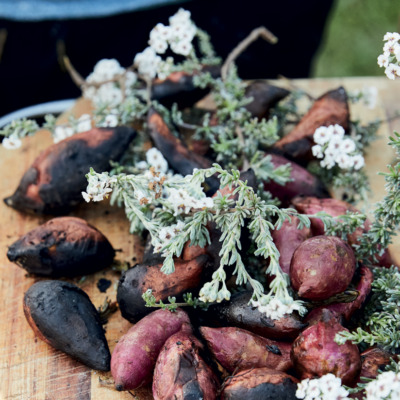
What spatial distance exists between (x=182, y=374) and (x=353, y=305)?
378mm

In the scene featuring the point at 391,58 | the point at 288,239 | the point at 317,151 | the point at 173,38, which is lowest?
the point at 288,239

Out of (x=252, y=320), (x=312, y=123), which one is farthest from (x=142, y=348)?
(x=312, y=123)

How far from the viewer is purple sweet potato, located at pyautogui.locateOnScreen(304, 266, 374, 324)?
1.16 metres

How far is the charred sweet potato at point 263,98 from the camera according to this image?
65.2 inches

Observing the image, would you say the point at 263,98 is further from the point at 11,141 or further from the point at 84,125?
the point at 11,141

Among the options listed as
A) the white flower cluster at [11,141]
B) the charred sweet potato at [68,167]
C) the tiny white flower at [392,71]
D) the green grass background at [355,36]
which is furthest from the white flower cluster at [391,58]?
the green grass background at [355,36]

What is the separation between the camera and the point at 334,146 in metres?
1.47

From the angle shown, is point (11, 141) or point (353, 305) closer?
point (353, 305)

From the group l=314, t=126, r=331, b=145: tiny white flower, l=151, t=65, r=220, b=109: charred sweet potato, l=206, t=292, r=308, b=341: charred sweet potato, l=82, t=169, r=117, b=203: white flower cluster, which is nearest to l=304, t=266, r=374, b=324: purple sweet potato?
l=206, t=292, r=308, b=341: charred sweet potato

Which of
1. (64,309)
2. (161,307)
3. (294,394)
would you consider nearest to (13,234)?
(64,309)

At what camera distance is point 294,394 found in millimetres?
1051

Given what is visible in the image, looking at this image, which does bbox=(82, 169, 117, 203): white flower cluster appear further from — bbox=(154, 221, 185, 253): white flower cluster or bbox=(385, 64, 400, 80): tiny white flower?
bbox=(385, 64, 400, 80): tiny white flower

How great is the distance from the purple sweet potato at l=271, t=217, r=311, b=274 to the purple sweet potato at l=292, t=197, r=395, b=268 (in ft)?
0.13

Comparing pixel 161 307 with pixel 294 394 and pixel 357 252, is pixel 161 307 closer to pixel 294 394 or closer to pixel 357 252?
pixel 294 394
